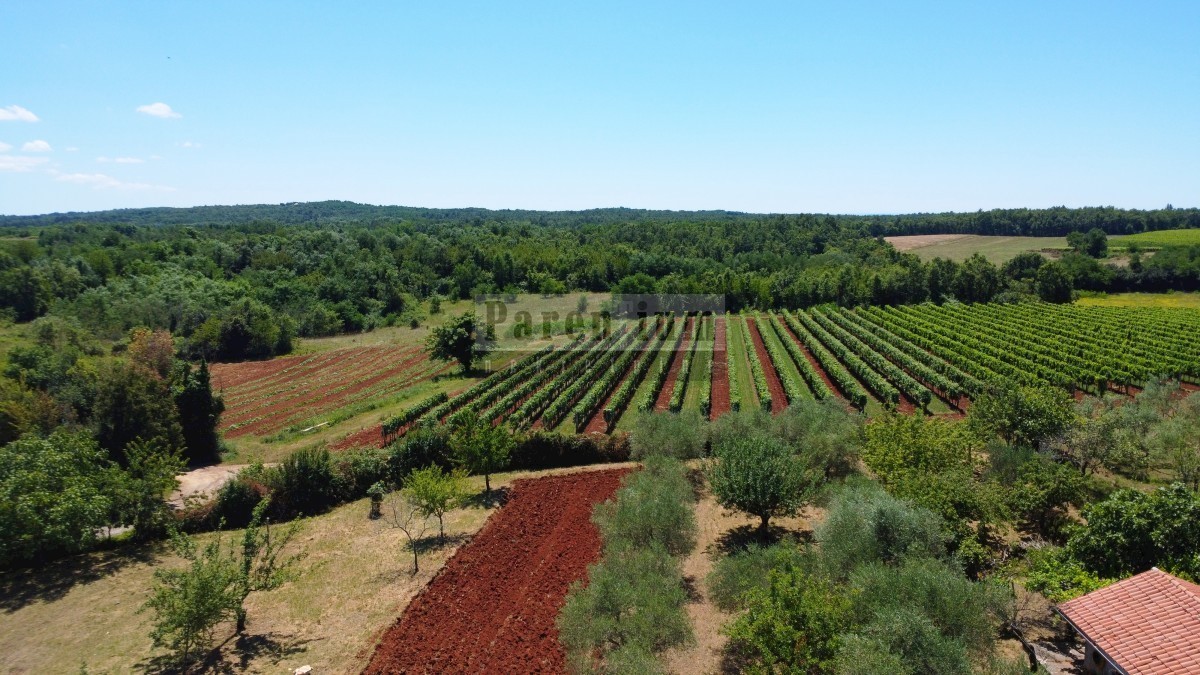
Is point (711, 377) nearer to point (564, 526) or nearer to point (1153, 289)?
point (564, 526)

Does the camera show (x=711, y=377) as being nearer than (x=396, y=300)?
Yes

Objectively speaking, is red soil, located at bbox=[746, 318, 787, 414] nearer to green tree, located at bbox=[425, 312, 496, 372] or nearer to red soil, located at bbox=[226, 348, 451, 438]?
green tree, located at bbox=[425, 312, 496, 372]

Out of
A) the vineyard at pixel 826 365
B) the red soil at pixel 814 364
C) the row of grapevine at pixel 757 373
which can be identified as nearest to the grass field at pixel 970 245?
the vineyard at pixel 826 365

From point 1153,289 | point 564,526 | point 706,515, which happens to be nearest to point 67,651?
point 564,526

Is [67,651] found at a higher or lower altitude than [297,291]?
lower

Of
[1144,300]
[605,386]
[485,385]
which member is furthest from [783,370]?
[1144,300]

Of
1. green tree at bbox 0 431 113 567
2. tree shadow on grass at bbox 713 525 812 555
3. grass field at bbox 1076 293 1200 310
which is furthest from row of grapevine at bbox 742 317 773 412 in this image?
grass field at bbox 1076 293 1200 310
